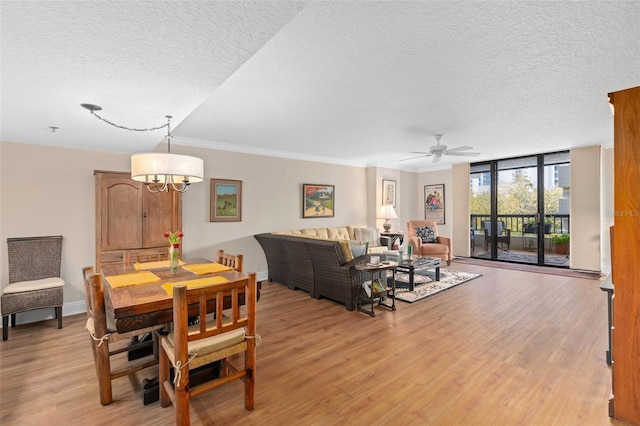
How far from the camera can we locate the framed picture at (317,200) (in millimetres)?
6320

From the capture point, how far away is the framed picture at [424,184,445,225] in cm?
869

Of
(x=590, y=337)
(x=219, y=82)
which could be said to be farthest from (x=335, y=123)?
(x=590, y=337)

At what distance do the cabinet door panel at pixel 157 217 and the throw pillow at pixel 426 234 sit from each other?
5308 mm

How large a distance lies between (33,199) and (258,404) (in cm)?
381

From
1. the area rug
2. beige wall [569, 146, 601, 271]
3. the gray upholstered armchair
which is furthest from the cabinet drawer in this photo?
beige wall [569, 146, 601, 271]

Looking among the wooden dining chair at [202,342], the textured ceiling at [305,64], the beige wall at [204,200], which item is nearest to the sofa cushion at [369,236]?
the beige wall at [204,200]

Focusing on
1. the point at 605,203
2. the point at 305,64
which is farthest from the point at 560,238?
the point at 305,64

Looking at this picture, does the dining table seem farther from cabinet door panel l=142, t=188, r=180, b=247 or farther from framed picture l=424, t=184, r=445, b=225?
framed picture l=424, t=184, r=445, b=225

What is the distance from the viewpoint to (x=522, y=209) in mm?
7121

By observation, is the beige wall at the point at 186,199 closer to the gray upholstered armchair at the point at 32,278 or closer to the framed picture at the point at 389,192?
the gray upholstered armchair at the point at 32,278

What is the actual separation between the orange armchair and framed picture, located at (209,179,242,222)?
3.81 meters

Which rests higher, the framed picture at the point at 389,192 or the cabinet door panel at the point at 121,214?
the framed picture at the point at 389,192

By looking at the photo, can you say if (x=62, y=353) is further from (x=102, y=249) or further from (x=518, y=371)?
(x=518, y=371)

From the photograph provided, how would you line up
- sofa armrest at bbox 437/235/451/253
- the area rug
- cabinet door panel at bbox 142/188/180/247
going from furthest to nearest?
1. sofa armrest at bbox 437/235/451/253
2. the area rug
3. cabinet door panel at bbox 142/188/180/247
